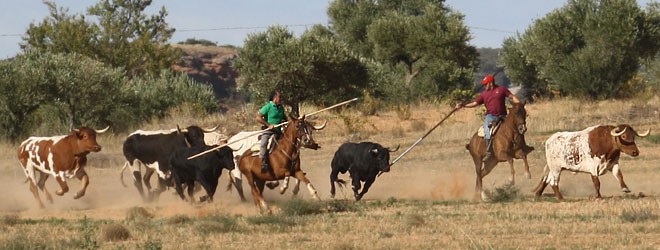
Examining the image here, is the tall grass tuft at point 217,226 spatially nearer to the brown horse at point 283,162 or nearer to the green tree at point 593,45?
the brown horse at point 283,162

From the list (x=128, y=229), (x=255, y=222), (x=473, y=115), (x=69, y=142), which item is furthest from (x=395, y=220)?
(x=473, y=115)

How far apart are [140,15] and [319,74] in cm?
3997

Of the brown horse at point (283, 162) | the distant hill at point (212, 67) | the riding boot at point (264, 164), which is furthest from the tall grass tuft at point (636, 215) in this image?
the distant hill at point (212, 67)

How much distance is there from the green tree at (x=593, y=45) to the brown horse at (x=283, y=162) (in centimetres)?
3132

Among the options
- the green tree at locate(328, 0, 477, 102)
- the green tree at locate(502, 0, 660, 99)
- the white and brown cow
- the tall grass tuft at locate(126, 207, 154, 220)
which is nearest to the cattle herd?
the white and brown cow

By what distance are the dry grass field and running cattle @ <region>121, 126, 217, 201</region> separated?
0.46 meters

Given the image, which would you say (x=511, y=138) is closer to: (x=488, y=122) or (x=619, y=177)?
(x=488, y=122)

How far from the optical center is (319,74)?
54.6 m

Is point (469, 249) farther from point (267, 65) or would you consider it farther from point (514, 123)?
point (267, 65)

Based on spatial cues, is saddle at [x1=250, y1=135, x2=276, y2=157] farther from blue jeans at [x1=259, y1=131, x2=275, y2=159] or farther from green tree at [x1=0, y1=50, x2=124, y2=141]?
green tree at [x1=0, y1=50, x2=124, y2=141]

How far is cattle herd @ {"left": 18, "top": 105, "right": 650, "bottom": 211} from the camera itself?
22078 millimetres

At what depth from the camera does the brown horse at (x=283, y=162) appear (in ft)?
70.8

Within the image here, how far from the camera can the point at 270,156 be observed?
72.6ft

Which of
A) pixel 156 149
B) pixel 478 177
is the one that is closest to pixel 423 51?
pixel 156 149
